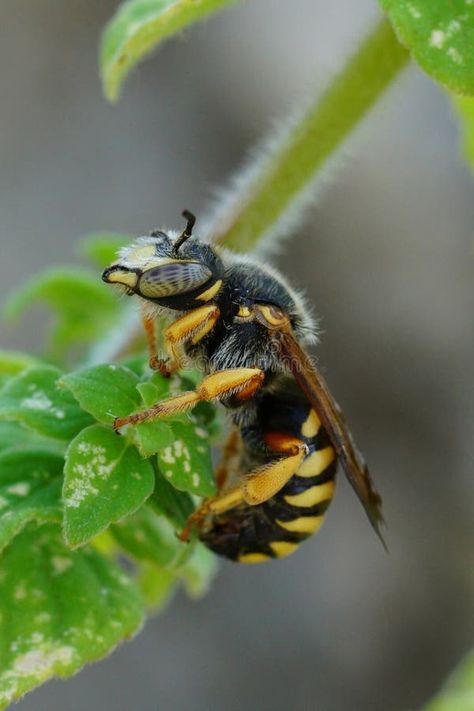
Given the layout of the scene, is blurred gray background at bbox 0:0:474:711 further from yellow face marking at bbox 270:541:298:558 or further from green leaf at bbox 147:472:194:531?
green leaf at bbox 147:472:194:531

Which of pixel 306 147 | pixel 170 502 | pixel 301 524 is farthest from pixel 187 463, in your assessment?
pixel 306 147

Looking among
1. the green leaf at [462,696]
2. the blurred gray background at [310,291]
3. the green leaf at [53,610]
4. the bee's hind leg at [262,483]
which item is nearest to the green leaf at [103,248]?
the bee's hind leg at [262,483]

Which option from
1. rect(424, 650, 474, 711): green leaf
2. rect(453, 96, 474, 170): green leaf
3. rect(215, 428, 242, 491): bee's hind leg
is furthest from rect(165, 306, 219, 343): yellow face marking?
rect(424, 650, 474, 711): green leaf

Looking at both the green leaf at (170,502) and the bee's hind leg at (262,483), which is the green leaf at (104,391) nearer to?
the green leaf at (170,502)

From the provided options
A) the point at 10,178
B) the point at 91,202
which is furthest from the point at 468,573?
the point at 10,178

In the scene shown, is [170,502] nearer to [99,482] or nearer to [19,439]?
[99,482]
